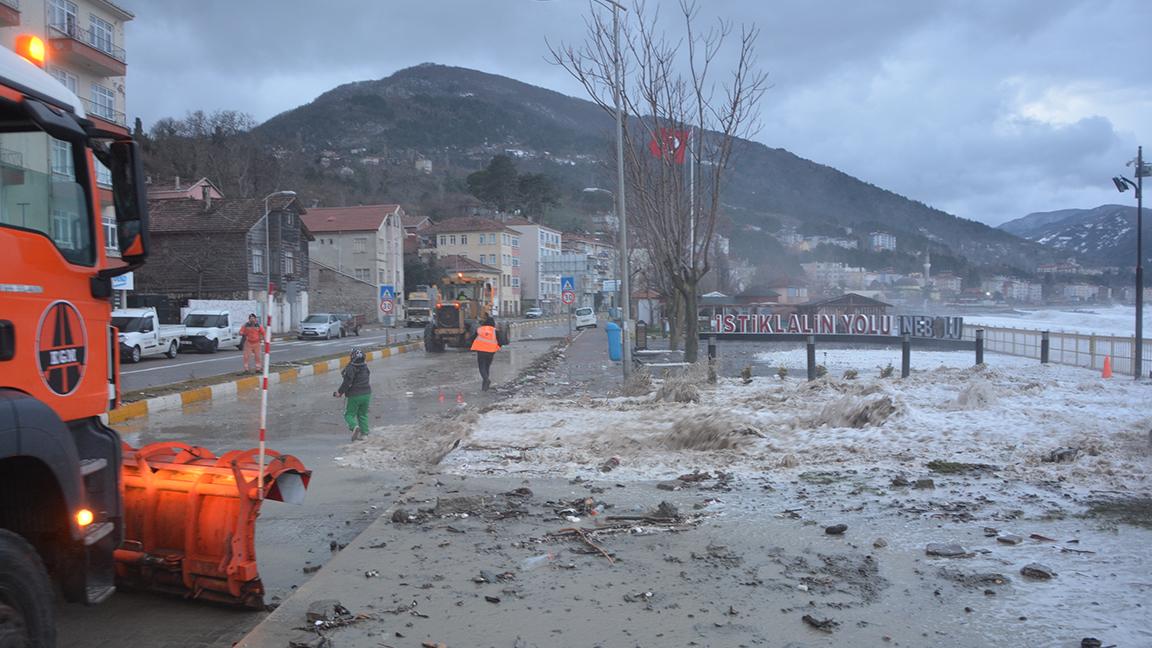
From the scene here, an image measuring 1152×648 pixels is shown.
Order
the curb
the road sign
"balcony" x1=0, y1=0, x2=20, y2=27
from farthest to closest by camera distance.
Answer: the road sign → "balcony" x1=0, y1=0, x2=20, y2=27 → the curb

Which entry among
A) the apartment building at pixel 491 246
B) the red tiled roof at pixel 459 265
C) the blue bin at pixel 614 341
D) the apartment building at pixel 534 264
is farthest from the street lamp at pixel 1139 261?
the apartment building at pixel 534 264

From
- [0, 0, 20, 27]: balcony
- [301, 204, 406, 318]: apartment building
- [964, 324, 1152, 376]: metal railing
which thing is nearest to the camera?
[0, 0, 20, 27]: balcony

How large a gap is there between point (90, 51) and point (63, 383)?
100ft

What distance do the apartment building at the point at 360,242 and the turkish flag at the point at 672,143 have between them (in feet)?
188

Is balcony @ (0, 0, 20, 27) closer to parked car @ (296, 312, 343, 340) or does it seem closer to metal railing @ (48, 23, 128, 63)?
metal railing @ (48, 23, 128, 63)

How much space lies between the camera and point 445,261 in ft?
313

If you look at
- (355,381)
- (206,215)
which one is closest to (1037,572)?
(355,381)

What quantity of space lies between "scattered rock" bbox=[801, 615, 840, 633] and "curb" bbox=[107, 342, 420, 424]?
7492mm

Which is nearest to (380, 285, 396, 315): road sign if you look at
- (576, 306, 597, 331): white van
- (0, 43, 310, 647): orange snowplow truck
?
(576, 306, 597, 331): white van

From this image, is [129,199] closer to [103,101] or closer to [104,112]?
[104,112]

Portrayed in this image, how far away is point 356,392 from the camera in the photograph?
1135cm

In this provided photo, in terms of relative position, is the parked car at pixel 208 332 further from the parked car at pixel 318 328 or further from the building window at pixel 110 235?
the building window at pixel 110 235

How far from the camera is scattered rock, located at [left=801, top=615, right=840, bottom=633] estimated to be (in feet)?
14.3

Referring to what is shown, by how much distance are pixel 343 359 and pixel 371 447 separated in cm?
1887
